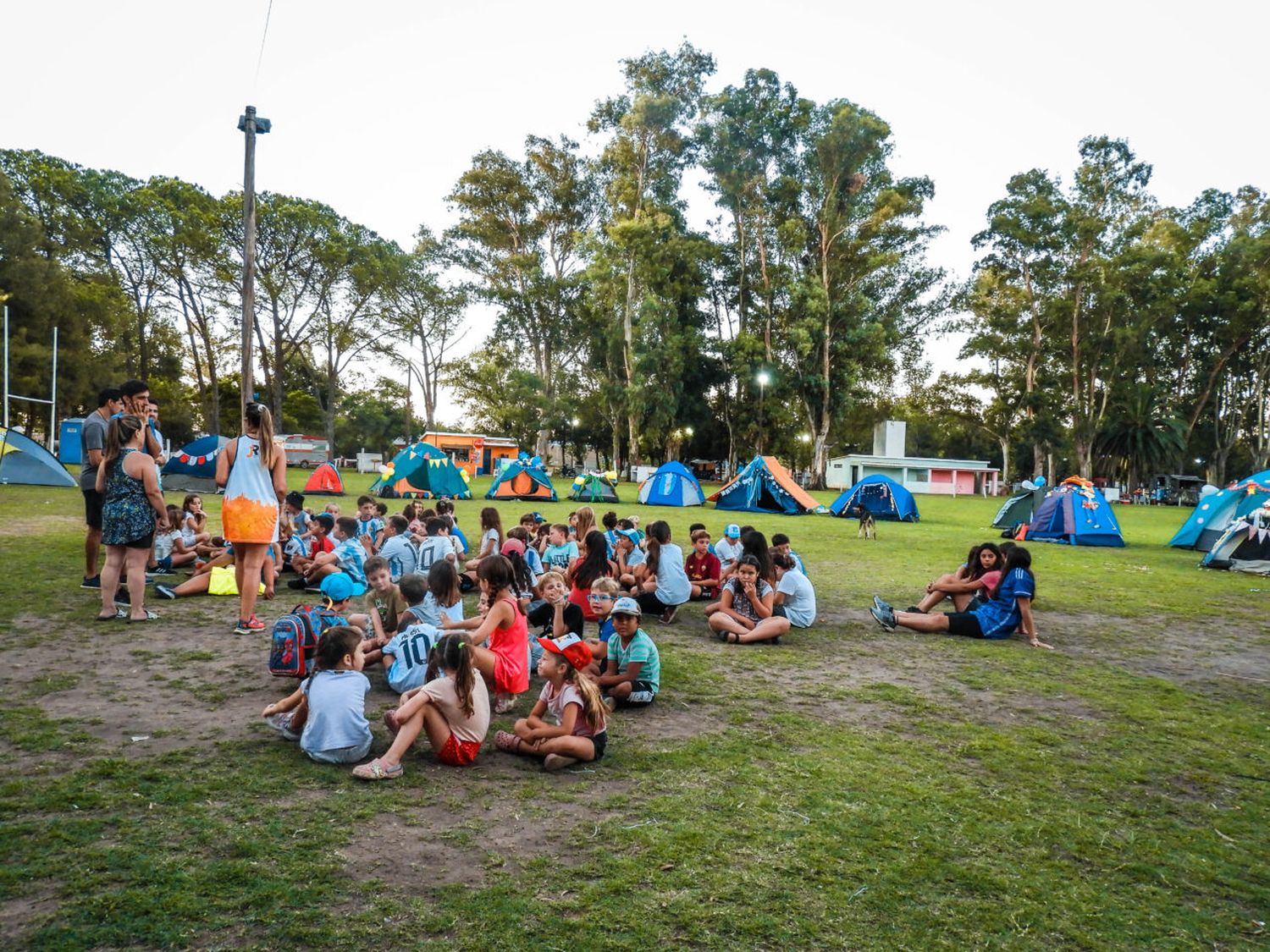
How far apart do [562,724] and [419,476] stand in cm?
2187

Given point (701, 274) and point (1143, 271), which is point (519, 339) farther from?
point (1143, 271)

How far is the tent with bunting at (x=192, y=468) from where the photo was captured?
76.2 feet

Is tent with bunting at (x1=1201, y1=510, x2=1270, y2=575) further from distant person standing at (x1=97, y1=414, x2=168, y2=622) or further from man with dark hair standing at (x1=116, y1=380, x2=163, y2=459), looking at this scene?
man with dark hair standing at (x1=116, y1=380, x2=163, y2=459)

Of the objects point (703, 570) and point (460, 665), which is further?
point (703, 570)

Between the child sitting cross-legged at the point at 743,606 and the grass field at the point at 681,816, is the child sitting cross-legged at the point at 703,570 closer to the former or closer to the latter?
the child sitting cross-legged at the point at 743,606

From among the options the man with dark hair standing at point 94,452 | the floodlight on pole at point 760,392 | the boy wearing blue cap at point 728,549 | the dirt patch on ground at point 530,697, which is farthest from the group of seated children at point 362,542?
the floodlight on pole at point 760,392

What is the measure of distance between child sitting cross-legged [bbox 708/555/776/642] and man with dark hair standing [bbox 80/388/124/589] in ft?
20.0

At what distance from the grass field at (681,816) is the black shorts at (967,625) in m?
1.13

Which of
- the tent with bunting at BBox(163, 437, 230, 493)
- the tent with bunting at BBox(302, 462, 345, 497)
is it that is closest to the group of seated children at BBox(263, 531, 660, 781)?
the tent with bunting at BBox(163, 437, 230, 493)

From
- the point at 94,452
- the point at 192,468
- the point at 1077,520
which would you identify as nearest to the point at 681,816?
the point at 94,452

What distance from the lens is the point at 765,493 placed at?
2694 cm

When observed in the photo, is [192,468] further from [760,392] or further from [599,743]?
[760,392]

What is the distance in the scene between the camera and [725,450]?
5641cm

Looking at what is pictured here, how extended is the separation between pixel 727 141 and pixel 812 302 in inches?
360
